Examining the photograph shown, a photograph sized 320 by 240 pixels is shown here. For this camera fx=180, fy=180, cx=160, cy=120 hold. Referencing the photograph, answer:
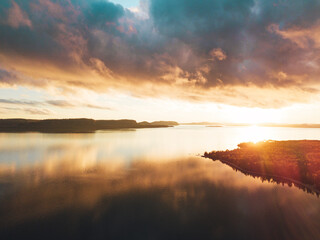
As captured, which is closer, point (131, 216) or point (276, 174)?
point (131, 216)

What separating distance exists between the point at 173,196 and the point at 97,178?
12.6 m

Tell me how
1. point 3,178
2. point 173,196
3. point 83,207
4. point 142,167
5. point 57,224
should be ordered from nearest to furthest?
point 57,224 < point 83,207 < point 173,196 < point 3,178 < point 142,167

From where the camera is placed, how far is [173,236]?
1348 cm

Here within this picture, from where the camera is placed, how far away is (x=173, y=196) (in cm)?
2056

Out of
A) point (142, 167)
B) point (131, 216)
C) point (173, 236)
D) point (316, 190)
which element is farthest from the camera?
point (142, 167)

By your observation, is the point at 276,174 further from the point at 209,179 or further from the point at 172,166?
the point at 172,166

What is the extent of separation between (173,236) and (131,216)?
14.6ft

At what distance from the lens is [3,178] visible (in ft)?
87.9

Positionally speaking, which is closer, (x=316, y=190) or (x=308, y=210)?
(x=308, y=210)

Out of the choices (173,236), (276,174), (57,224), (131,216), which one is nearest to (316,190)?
(276,174)

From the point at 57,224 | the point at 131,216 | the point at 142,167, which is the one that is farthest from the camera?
the point at 142,167

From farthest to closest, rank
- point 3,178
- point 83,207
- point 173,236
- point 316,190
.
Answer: point 3,178 → point 316,190 → point 83,207 → point 173,236

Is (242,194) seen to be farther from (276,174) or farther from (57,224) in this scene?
(57,224)

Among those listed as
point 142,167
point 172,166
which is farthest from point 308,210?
point 142,167
